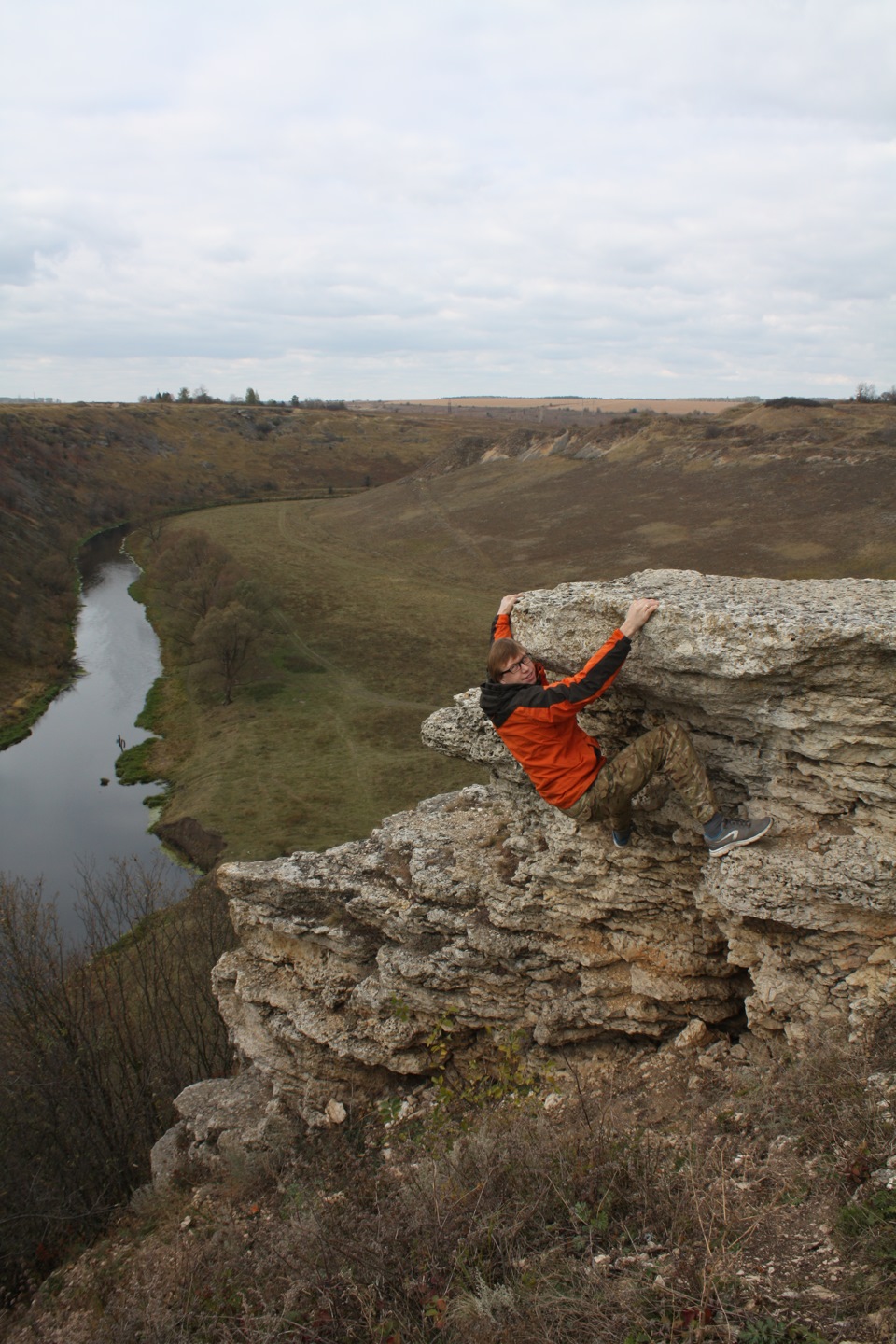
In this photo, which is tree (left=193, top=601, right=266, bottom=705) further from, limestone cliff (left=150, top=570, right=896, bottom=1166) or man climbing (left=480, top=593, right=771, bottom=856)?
man climbing (left=480, top=593, right=771, bottom=856)

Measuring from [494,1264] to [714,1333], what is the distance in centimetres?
175

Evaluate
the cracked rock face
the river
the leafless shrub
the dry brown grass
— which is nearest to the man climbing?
the cracked rock face

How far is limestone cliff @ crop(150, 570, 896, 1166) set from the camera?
653cm

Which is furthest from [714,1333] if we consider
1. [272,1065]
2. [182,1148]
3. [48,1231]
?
[48,1231]

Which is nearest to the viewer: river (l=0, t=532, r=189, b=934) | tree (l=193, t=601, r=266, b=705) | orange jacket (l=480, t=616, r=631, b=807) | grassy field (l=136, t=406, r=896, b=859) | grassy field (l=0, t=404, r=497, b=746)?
orange jacket (l=480, t=616, r=631, b=807)

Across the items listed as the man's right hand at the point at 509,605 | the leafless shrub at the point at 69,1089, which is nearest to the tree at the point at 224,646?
the leafless shrub at the point at 69,1089

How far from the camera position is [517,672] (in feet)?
23.0

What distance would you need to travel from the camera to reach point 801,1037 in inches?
263

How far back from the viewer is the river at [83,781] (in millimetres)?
31844

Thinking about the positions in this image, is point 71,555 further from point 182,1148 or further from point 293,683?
point 182,1148

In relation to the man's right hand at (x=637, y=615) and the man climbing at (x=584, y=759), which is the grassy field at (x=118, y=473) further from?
the man's right hand at (x=637, y=615)

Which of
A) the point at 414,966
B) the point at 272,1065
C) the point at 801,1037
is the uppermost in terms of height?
the point at 801,1037

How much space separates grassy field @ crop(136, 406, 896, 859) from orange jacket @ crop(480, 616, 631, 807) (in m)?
25.0

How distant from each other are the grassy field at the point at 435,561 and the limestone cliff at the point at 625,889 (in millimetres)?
20899
